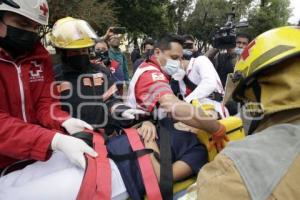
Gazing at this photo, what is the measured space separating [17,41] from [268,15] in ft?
151

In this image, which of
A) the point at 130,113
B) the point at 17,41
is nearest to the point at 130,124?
the point at 130,113

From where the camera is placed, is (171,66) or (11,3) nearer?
(11,3)

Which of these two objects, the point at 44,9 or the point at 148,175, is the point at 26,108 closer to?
the point at 44,9

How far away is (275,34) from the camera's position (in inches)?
51.7

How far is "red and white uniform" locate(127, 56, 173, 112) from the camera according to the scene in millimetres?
2463

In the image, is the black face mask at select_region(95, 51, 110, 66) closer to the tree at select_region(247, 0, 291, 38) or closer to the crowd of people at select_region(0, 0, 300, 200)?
the crowd of people at select_region(0, 0, 300, 200)

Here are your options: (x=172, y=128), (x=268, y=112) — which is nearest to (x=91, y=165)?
(x=172, y=128)

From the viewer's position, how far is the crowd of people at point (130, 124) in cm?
103

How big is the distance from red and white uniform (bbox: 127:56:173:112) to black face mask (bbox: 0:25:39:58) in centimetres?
85

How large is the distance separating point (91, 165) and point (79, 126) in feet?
1.38

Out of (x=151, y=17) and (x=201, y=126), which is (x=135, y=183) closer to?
(x=201, y=126)

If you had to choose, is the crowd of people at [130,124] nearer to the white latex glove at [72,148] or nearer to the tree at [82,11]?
the white latex glove at [72,148]

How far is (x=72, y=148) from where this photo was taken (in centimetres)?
187

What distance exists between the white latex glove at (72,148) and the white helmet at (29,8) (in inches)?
28.2
